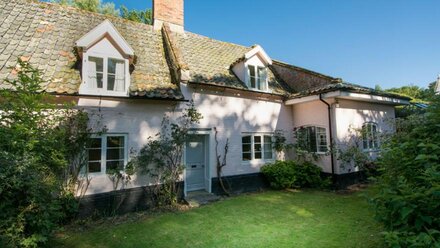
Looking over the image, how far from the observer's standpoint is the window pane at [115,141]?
845cm

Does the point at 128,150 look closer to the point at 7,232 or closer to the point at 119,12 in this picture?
the point at 7,232

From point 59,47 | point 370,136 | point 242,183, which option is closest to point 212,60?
point 242,183

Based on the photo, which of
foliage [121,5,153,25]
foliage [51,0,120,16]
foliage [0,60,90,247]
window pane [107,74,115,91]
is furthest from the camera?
foliage [121,5,153,25]

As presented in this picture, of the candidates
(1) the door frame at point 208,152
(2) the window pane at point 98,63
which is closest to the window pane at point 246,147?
(1) the door frame at point 208,152

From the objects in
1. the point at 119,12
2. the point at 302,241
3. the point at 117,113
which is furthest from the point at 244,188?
the point at 119,12

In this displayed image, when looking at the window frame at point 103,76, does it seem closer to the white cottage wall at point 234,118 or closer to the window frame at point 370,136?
the white cottage wall at point 234,118

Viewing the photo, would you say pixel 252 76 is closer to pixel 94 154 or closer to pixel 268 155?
pixel 268 155

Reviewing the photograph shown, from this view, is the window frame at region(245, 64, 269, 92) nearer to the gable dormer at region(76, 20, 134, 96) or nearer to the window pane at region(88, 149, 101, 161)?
the gable dormer at region(76, 20, 134, 96)

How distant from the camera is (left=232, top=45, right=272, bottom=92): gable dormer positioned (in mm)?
12141

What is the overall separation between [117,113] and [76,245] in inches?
169

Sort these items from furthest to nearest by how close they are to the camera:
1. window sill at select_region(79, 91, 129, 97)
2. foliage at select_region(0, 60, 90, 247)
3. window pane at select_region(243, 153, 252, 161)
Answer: window pane at select_region(243, 153, 252, 161)
window sill at select_region(79, 91, 129, 97)
foliage at select_region(0, 60, 90, 247)

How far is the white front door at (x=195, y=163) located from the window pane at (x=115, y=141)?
9.44 feet

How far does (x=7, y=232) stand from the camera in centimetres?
475

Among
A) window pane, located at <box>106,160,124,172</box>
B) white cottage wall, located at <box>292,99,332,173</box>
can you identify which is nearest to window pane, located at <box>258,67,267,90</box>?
white cottage wall, located at <box>292,99,332,173</box>
